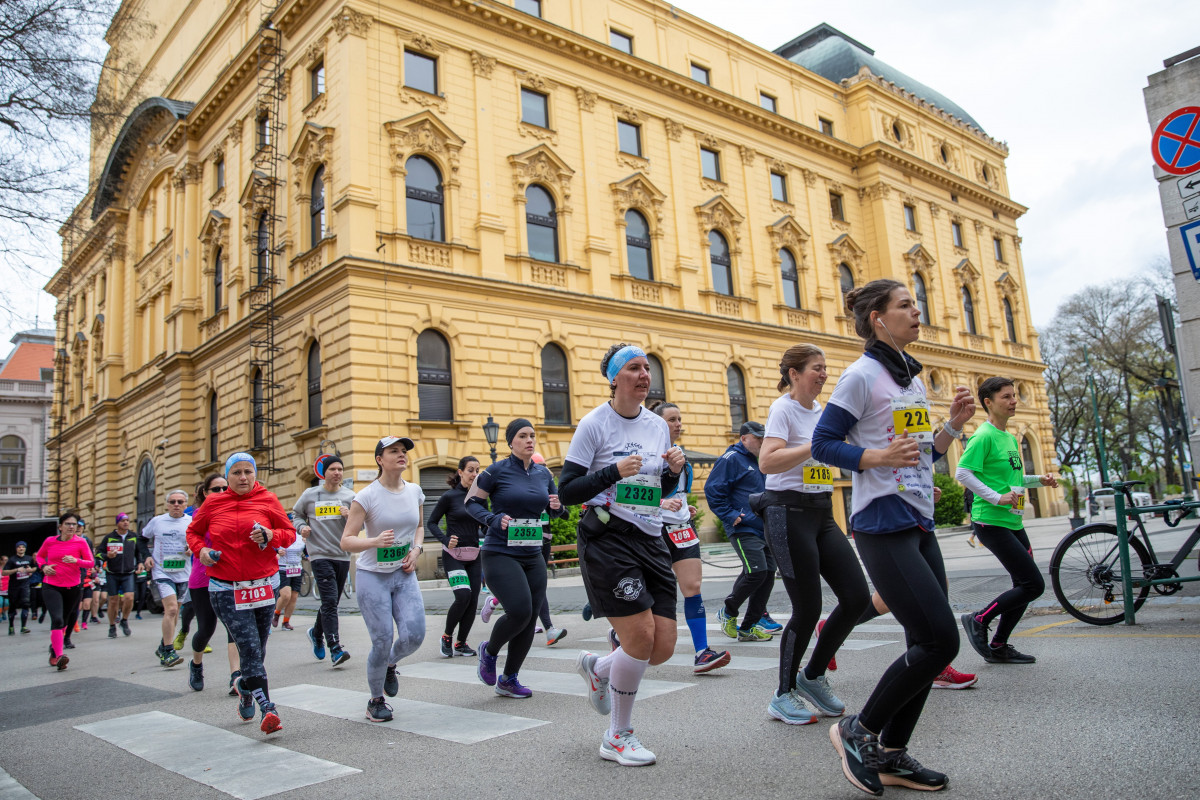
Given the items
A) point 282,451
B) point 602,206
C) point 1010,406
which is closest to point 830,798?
point 1010,406

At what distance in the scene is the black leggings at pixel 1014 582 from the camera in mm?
5949

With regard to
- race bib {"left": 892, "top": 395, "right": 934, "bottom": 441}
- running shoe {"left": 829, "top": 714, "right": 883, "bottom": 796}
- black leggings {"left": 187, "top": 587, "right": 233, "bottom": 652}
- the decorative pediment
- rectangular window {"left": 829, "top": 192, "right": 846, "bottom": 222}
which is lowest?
running shoe {"left": 829, "top": 714, "right": 883, "bottom": 796}

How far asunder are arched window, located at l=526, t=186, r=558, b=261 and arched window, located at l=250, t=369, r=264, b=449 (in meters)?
9.65

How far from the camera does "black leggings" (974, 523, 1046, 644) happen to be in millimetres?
5949

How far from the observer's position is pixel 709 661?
6.53 m

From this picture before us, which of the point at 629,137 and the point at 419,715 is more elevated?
the point at 629,137

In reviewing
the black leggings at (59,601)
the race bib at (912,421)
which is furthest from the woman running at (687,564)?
the black leggings at (59,601)

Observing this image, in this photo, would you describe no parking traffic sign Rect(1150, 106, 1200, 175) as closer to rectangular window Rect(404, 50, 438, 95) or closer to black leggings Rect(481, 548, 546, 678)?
black leggings Rect(481, 548, 546, 678)

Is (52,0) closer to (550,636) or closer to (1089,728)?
(550,636)

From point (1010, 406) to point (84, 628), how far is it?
1795 centimetres

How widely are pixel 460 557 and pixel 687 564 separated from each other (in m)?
2.72

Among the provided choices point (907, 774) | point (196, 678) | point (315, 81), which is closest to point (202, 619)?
point (196, 678)

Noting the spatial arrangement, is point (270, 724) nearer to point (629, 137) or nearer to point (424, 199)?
point (424, 199)

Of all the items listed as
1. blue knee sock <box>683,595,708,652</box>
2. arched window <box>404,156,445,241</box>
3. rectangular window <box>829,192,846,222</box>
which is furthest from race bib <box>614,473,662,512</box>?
rectangular window <box>829,192,846,222</box>
